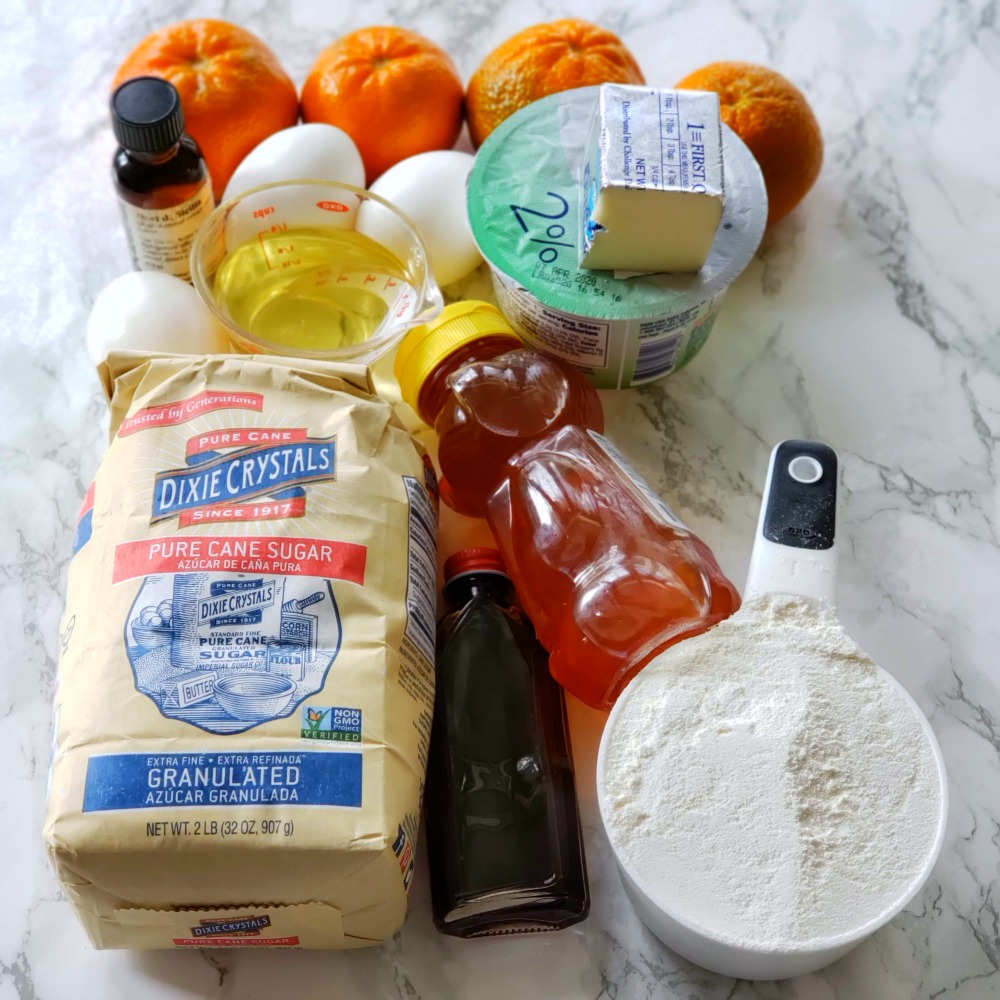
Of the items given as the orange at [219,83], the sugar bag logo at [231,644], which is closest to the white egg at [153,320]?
the orange at [219,83]

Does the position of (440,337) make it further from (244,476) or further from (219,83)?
(219,83)

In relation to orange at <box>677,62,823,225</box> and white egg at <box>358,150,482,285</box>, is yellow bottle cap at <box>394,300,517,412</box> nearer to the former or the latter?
white egg at <box>358,150,482,285</box>

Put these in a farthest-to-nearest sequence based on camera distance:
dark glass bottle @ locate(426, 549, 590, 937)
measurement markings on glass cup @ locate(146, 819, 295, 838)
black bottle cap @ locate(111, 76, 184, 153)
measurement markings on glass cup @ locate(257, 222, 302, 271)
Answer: measurement markings on glass cup @ locate(257, 222, 302, 271)
black bottle cap @ locate(111, 76, 184, 153)
dark glass bottle @ locate(426, 549, 590, 937)
measurement markings on glass cup @ locate(146, 819, 295, 838)

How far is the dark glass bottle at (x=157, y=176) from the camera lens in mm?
848

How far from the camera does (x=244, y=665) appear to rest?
2.24 feet

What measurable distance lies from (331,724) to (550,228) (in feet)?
1.48

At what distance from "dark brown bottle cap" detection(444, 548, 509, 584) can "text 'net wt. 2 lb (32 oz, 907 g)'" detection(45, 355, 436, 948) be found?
3 centimetres

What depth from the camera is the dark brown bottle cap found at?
819 mm

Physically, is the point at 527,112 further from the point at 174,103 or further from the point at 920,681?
the point at 920,681

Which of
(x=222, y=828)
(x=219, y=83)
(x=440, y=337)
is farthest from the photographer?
(x=219, y=83)

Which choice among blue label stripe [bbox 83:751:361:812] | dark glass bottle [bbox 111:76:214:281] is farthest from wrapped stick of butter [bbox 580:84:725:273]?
blue label stripe [bbox 83:751:361:812]

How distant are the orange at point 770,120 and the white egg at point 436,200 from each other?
233 millimetres

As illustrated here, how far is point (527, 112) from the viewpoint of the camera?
3.14 ft

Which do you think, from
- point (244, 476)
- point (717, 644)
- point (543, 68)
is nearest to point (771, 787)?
point (717, 644)
